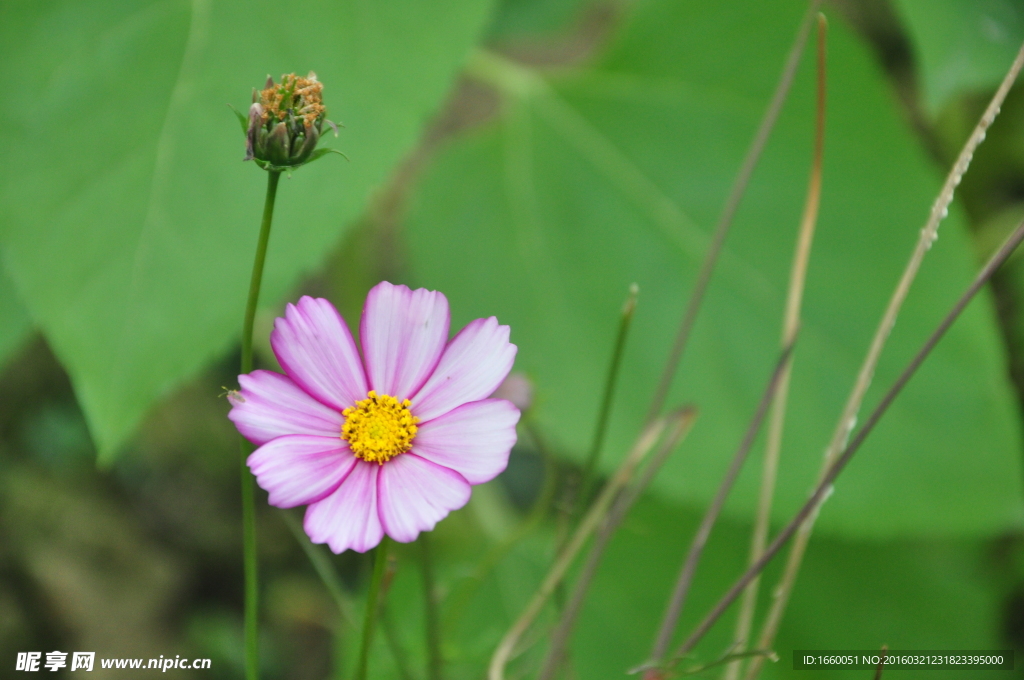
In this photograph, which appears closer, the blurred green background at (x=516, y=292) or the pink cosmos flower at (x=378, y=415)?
the pink cosmos flower at (x=378, y=415)

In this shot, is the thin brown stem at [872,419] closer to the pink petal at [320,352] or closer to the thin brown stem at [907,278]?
the thin brown stem at [907,278]

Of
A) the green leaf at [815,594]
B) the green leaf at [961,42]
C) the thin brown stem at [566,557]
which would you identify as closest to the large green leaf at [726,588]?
the green leaf at [815,594]

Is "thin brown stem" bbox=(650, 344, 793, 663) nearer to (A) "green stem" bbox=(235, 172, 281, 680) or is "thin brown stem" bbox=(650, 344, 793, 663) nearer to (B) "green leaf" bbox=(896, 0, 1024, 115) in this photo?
(A) "green stem" bbox=(235, 172, 281, 680)

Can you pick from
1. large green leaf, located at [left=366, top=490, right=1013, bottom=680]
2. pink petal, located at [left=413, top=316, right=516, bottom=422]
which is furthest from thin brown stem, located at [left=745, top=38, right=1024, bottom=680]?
large green leaf, located at [left=366, top=490, right=1013, bottom=680]

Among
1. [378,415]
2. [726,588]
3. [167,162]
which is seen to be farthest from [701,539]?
[726,588]

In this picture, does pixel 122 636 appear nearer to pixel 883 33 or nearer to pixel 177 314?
pixel 177 314

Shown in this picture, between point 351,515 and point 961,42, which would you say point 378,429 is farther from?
point 961,42
